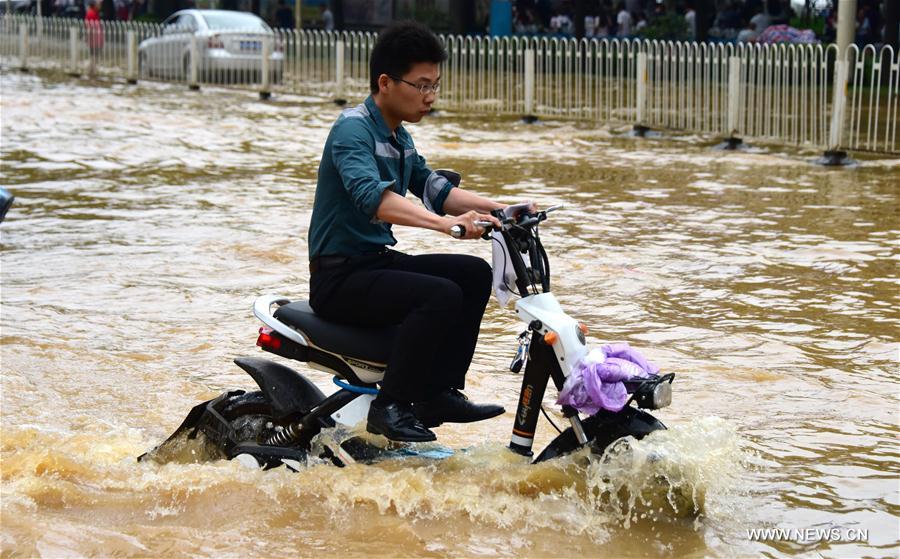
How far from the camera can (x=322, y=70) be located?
75.8 ft

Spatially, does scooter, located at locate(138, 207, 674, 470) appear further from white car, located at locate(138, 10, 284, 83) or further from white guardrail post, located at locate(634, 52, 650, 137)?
white car, located at locate(138, 10, 284, 83)

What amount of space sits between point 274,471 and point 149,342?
2608 mm

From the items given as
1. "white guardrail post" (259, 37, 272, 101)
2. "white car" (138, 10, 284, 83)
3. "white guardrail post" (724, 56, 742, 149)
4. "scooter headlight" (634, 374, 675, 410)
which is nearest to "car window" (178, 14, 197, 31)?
"white car" (138, 10, 284, 83)

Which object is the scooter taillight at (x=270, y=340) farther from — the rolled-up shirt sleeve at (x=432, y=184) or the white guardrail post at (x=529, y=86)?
the white guardrail post at (x=529, y=86)

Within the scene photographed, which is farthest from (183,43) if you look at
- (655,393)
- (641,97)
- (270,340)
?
(655,393)

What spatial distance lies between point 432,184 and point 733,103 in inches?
455

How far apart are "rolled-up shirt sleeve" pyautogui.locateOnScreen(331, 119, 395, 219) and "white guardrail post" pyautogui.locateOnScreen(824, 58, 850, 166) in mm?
10351

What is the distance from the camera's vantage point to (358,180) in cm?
434

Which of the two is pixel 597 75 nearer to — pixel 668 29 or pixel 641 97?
pixel 641 97

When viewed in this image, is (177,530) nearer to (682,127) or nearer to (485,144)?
(485,144)

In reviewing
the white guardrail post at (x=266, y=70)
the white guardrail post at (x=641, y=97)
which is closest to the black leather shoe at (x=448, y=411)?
the white guardrail post at (x=641, y=97)

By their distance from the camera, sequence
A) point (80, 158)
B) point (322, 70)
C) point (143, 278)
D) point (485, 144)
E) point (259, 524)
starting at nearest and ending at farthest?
point (259, 524) < point (143, 278) < point (80, 158) < point (485, 144) < point (322, 70)

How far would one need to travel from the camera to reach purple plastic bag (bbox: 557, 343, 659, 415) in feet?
13.8

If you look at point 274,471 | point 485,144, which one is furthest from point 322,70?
point 274,471
